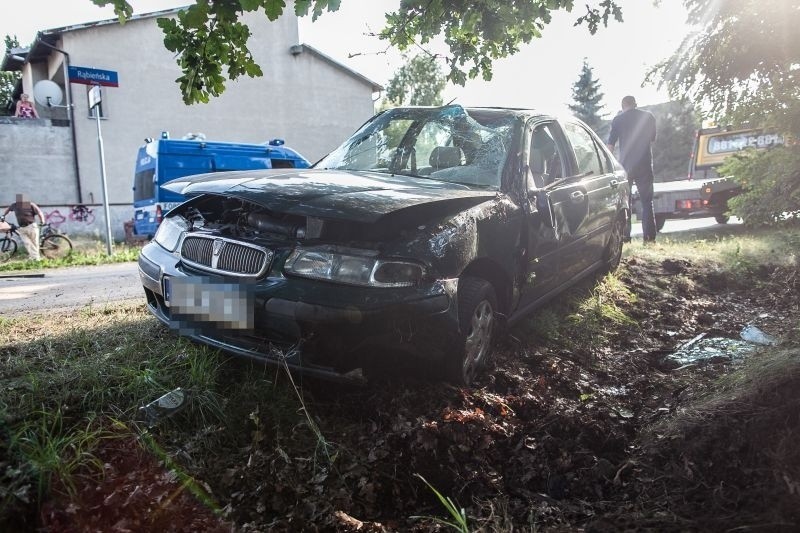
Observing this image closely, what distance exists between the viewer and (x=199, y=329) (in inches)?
108

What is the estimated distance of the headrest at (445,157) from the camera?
3.65m

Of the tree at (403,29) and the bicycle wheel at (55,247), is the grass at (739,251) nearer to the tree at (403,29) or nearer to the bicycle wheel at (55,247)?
the tree at (403,29)

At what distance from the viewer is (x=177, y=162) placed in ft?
38.3

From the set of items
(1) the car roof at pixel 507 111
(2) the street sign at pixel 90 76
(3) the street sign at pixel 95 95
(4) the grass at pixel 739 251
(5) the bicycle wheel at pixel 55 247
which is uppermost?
(2) the street sign at pixel 90 76

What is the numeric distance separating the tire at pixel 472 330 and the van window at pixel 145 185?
1044 centimetres

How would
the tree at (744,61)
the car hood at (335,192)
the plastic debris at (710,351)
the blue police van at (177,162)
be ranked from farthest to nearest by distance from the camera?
the blue police van at (177,162), the tree at (744,61), the plastic debris at (710,351), the car hood at (335,192)

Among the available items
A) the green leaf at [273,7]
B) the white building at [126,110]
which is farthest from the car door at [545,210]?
the white building at [126,110]

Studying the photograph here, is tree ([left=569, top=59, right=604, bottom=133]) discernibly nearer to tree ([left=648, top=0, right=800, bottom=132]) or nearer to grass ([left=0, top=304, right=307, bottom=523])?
tree ([left=648, top=0, right=800, bottom=132])

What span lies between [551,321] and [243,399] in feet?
7.83

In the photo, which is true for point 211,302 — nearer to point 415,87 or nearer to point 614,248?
point 614,248

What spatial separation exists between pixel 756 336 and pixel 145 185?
11.8 m

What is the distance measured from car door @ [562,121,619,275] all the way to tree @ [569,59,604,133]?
38.9 m

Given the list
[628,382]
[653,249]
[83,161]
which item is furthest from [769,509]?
[83,161]

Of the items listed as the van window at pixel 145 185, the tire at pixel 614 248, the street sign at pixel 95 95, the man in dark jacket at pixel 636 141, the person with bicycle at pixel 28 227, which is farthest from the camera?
the van window at pixel 145 185
